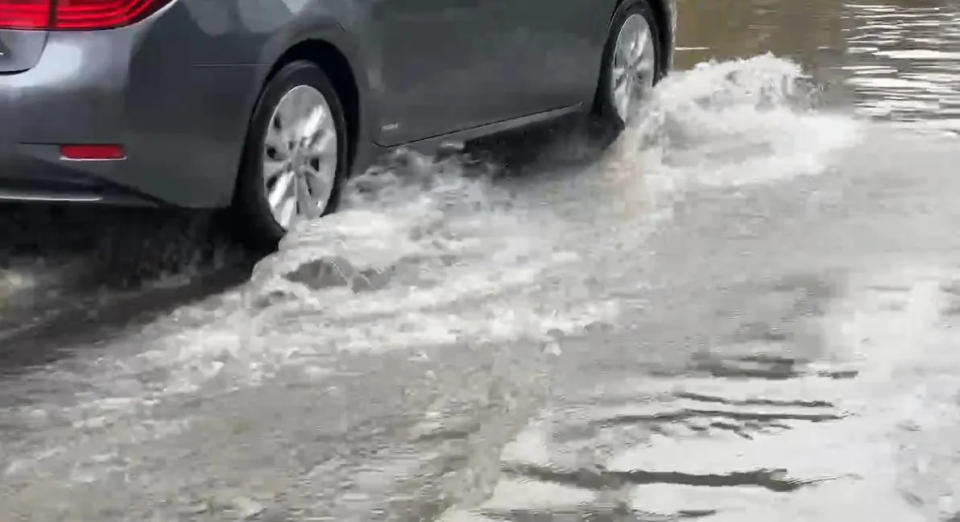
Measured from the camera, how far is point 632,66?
6691 millimetres

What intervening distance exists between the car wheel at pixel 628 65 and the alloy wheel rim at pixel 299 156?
224 cm

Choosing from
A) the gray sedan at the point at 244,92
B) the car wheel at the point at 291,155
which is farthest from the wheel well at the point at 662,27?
the car wheel at the point at 291,155

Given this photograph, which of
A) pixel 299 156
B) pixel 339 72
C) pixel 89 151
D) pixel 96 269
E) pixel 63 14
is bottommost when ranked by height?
pixel 96 269

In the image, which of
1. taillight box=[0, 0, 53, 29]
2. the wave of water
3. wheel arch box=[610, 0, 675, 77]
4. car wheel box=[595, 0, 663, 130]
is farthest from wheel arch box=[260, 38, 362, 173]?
wheel arch box=[610, 0, 675, 77]

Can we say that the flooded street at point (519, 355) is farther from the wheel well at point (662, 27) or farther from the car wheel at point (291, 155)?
the wheel well at point (662, 27)

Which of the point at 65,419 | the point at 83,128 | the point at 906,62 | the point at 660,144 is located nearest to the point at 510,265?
the point at 83,128

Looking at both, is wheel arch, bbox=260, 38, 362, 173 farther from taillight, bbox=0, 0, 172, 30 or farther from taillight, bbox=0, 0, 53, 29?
taillight, bbox=0, 0, 53, 29

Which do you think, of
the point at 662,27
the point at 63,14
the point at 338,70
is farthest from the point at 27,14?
the point at 662,27

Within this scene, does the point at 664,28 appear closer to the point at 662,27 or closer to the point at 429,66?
the point at 662,27

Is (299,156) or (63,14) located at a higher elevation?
(63,14)

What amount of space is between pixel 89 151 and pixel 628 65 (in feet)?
11.5

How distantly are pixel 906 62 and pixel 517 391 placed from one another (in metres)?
6.50

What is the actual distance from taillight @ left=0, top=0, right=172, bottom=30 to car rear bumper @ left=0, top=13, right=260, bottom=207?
28mm

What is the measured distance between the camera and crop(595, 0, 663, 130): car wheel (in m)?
6.40
